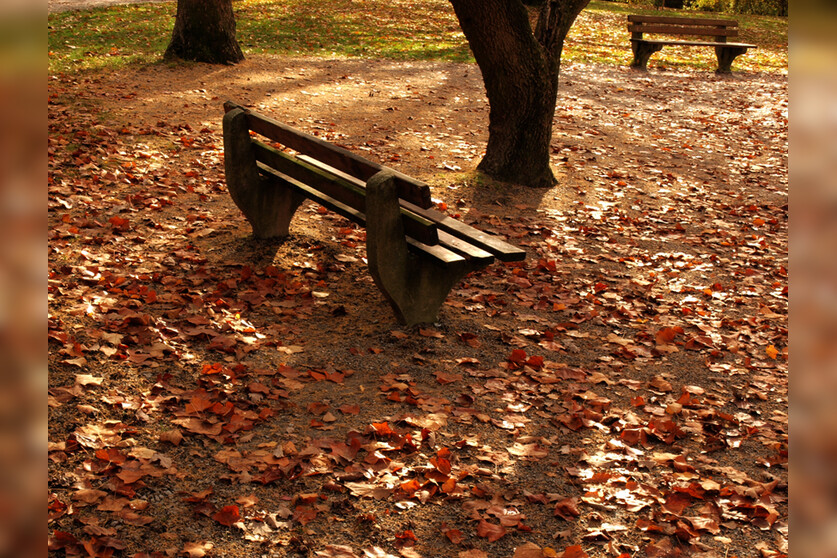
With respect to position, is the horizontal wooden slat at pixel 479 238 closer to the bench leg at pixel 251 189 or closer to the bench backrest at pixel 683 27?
the bench leg at pixel 251 189

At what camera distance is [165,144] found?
7785 millimetres

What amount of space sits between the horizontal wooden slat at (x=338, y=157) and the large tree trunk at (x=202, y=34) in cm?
643

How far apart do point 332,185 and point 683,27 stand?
1337cm

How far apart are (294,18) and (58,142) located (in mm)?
11069

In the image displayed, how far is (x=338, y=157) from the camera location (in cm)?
482

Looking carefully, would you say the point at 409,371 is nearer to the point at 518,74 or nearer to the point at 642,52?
the point at 518,74

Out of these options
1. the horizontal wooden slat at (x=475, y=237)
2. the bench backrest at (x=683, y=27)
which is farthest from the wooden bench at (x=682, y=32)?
the horizontal wooden slat at (x=475, y=237)

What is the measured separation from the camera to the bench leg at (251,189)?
564cm

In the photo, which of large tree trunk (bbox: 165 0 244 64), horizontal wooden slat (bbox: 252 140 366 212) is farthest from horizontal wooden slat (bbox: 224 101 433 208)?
large tree trunk (bbox: 165 0 244 64)

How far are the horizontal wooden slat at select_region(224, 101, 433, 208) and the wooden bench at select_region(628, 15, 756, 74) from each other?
11693mm

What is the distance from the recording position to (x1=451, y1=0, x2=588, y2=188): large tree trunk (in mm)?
7055

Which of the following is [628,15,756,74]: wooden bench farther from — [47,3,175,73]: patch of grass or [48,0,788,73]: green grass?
[47,3,175,73]: patch of grass

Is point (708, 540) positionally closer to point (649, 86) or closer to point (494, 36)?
point (494, 36)

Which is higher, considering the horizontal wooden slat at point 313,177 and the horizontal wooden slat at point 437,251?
the horizontal wooden slat at point 313,177
